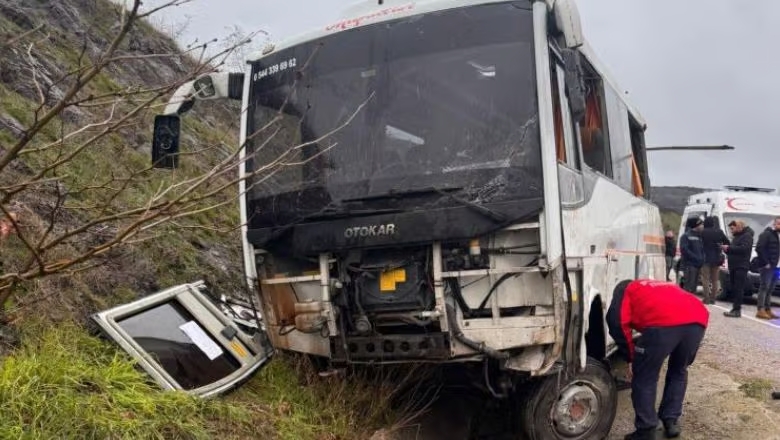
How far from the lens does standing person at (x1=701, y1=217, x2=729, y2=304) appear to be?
12.3 metres

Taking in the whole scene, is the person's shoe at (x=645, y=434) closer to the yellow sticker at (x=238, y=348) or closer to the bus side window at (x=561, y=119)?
the bus side window at (x=561, y=119)

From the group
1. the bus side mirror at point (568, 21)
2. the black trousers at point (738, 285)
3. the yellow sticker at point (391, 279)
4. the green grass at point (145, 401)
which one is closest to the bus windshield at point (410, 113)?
the bus side mirror at point (568, 21)

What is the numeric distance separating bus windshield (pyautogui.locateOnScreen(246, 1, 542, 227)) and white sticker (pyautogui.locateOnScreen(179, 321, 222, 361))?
3.45 feet

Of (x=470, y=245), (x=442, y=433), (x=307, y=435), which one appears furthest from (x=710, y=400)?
(x=307, y=435)

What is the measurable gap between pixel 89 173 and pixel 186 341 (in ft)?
9.89

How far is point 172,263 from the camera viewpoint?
22.1 ft

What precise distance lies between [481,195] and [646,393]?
78.9 inches

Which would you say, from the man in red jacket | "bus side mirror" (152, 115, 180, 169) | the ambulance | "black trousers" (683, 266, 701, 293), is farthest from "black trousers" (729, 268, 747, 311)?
"bus side mirror" (152, 115, 180, 169)

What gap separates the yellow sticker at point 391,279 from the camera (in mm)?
4281

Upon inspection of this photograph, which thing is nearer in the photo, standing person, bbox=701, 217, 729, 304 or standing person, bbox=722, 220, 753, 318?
standing person, bbox=722, 220, 753, 318

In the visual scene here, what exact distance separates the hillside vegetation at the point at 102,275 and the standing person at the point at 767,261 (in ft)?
26.2

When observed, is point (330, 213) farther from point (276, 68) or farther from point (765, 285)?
point (765, 285)

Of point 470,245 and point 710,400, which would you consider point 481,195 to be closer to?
point 470,245

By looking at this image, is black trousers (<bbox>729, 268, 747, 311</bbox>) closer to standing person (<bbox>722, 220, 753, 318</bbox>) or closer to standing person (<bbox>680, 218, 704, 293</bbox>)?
standing person (<bbox>722, 220, 753, 318</bbox>)
